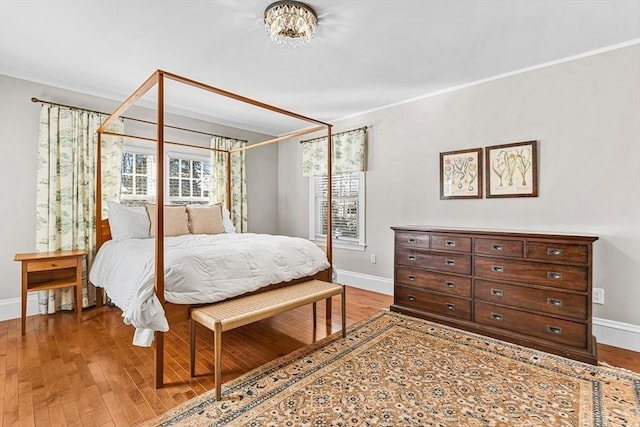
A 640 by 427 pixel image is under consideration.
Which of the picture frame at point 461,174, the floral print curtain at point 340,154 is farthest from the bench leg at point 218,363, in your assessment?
the floral print curtain at point 340,154

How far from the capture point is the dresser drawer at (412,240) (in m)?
3.04

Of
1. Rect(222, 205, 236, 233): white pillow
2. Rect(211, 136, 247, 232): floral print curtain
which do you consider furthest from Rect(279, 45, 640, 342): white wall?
Rect(211, 136, 247, 232): floral print curtain

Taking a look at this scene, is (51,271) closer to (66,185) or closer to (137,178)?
(66,185)

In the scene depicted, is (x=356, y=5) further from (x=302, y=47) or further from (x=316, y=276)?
(x=316, y=276)

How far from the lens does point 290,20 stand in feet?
6.70

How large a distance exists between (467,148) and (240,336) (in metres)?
2.89

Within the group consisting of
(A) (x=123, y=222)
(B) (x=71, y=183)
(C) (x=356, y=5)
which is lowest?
(A) (x=123, y=222)

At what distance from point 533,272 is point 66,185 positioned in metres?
4.42

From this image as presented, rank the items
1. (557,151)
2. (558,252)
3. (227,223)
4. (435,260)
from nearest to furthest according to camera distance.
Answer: (558,252) < (557,151) < (435,260) < (227,223)

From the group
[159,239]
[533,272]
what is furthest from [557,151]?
[159,239]

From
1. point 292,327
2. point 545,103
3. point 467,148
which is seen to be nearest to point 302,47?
point 467,148

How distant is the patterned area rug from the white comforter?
56 centimetres

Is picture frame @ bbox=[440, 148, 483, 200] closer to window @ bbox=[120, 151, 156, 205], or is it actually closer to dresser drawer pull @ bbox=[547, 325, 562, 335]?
dresser drawer pull @ bbox=[547, 325, 562, 335]

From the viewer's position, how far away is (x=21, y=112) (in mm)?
3088
